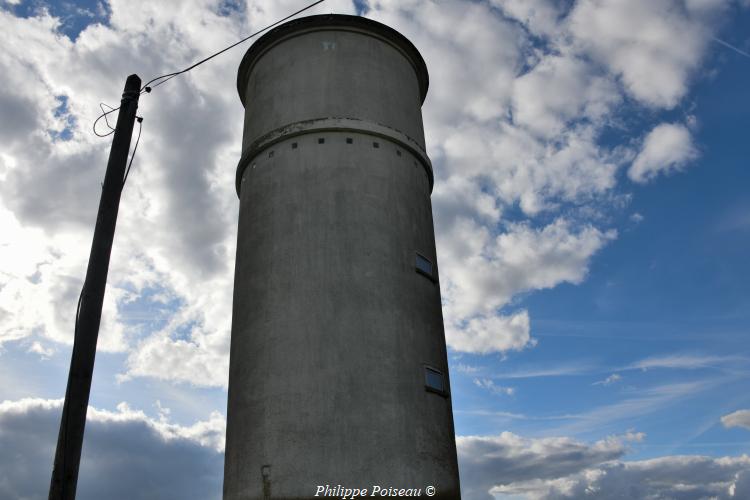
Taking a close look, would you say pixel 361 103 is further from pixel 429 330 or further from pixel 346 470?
pixel 346 470

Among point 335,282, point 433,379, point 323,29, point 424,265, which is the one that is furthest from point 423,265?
Answer: point 323,29

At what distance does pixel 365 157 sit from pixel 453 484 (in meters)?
7.67

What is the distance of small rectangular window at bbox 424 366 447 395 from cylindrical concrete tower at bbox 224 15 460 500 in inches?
1.6

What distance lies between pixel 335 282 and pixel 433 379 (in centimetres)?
301

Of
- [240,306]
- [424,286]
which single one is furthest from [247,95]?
[424,286]

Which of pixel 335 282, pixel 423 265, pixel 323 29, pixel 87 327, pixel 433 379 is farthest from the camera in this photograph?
pixel 323 29

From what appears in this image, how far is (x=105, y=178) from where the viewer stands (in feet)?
28.7

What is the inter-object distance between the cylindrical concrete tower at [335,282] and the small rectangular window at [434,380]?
40 mm

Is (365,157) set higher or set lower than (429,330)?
higher

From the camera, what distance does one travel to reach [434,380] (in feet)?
44.9

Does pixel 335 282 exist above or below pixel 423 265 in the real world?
below

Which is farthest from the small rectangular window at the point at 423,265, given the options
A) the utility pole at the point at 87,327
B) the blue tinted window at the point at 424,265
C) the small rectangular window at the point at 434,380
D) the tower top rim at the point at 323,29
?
the utility pole at the point at 87,327

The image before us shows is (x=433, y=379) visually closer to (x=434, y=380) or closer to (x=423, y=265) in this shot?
(x=434, y=380)

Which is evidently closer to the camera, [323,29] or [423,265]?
[423,265]
